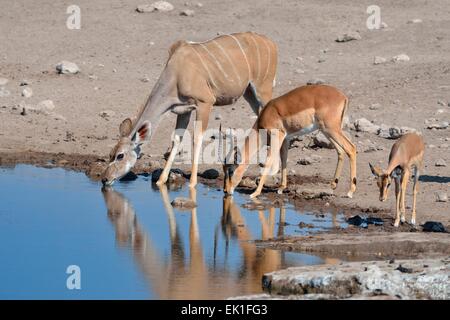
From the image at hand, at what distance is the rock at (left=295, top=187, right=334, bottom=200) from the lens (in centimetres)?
1348

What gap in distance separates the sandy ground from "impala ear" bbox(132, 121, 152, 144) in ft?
4.89

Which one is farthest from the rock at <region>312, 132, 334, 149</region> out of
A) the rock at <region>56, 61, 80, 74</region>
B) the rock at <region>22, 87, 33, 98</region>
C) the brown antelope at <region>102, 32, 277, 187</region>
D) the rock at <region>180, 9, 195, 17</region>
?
the rock at <region>180, 9, 195, 17</region>

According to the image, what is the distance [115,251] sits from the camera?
10750mm

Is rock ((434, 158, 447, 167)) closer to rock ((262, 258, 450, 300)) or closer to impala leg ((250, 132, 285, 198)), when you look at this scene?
impala leg ((250, 132, 285, 198))

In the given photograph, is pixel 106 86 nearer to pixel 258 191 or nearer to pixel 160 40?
pixel 160 40

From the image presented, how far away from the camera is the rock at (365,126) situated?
650 inches

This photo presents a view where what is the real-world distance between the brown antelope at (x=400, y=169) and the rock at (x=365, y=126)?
13.7ft

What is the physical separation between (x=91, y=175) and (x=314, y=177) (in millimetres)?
2707

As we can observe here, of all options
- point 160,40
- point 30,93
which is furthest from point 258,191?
point 160,40

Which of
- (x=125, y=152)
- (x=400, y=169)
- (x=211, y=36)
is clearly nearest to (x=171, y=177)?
(x=125, y=152)

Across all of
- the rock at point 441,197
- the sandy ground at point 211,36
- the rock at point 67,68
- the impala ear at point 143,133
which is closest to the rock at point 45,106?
the sandy ground at point 211,36

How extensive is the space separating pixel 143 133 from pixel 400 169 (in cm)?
358

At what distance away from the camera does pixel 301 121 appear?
13734 millimetres

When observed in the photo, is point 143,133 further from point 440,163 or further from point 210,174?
point 440,163
